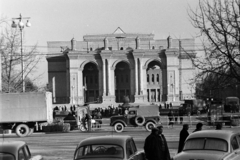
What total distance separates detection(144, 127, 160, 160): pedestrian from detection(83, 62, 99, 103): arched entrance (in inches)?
3357

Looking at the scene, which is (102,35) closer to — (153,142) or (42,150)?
(42,150)

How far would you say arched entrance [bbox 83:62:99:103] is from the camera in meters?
98.0

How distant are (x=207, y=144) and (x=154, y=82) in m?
86.7

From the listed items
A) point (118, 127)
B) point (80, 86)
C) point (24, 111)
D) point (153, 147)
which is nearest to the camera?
point (153, 147)

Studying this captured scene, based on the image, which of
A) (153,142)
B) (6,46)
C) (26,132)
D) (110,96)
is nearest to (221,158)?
(153,142)

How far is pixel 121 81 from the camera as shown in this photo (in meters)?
99.6

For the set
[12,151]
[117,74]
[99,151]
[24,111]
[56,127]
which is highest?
[117,74]

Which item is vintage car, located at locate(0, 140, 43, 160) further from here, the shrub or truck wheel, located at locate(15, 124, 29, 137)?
the shrub

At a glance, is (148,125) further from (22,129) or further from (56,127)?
(22,129)

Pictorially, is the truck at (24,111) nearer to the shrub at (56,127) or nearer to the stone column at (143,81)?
the shrub at (56,127)

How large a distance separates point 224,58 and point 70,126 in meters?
18.7

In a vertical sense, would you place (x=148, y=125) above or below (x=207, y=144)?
below

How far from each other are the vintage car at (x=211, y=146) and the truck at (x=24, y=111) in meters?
16.8

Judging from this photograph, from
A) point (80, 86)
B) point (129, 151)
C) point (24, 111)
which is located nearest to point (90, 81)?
point (80, 86)
